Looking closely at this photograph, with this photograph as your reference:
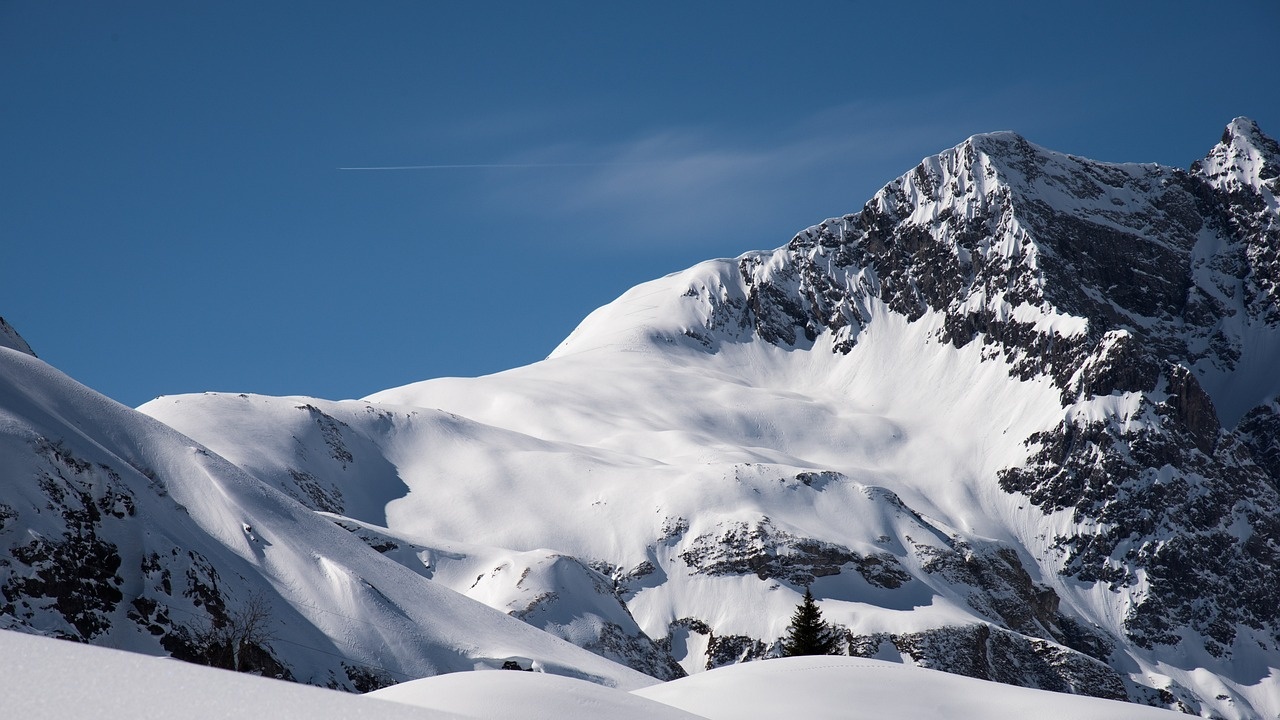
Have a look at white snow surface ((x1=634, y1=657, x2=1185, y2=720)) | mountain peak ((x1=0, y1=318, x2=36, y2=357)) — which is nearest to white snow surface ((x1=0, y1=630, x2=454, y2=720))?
white snow surface ((x1=634, y1=657, x2=1185, y2=720))

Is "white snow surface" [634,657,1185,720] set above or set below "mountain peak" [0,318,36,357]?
below

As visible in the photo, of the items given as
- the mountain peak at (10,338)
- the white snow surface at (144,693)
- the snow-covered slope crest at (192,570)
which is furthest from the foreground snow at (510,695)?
the mountain peak at (10,338)

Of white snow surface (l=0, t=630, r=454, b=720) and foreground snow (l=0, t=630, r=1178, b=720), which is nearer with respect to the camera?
white snow surface (l=0, t=630, r=454, b=720)

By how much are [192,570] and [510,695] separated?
45.1 meters

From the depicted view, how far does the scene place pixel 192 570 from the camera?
6053 centimetres

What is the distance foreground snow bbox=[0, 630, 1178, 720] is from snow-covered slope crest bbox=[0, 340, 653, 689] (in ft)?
104

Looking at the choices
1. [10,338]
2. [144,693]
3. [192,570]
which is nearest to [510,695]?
[144,693]

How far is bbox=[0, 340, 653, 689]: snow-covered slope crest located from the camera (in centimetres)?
5300

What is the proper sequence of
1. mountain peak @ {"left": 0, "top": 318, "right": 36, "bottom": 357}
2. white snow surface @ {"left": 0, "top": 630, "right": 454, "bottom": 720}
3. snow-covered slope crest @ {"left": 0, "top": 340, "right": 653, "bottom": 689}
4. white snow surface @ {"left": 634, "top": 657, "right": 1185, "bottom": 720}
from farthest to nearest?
mountain peak @ {"left": 0, "top": 318, "right": 36, "bottom": 357}
snow-covered slope crest @ {"left": 0, "top": 340, "right": 653, "bottom": 689}
white snow surface @ {"left": 634, "top": 657, "right": 1185, "bottom": 720}
white snow surface @ {"left": 0, "top": 630, "right": 454, "bottom": 720}

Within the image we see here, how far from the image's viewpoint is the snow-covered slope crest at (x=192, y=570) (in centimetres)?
5300

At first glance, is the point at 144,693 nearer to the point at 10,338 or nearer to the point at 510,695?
the point at 510,695

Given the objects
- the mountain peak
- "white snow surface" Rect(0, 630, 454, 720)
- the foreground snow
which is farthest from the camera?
the mountain peak

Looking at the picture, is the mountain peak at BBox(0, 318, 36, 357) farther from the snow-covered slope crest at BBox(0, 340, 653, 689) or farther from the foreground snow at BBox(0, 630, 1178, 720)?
the foreground snow at BBox(0, 630, 1178, 720)

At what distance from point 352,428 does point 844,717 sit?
149 meters
